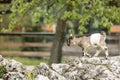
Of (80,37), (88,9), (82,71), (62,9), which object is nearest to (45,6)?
(62,9)

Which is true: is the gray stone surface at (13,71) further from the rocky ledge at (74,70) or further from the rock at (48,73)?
the rock at (48,73)

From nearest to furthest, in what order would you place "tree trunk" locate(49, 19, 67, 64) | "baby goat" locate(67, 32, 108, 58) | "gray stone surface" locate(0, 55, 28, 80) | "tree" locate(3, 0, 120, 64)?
"gray stone surface" locate(0, 55, 28, 80), "baby goat" locate(67, 32, 108, 58), "tree" locate(3, 0, 120, 64), "tree trunk" locate(49, 19, 67, 64)

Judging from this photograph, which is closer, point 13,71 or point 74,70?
point 13,71

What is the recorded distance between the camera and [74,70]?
9.73 meters

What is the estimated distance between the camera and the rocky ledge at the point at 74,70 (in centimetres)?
948

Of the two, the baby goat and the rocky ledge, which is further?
the baby goat

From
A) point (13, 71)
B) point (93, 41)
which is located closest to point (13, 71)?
point (13, 71)

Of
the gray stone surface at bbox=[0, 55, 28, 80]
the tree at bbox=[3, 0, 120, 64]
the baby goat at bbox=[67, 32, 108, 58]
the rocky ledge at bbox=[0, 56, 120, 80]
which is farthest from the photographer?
the tree at bbox=[3, 0, 120, 64]

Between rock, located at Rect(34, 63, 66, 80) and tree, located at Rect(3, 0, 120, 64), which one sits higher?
tree, located at Rect(3, 0, 120, 64)

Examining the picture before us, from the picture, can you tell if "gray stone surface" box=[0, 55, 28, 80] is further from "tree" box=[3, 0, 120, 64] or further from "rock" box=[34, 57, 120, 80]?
"tree" box=[3, 0, 120, 64]

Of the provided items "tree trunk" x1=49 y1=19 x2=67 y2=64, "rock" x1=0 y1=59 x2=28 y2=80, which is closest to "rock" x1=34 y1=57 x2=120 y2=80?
"rock" x1=0 y1=59 x2=28 y2=80

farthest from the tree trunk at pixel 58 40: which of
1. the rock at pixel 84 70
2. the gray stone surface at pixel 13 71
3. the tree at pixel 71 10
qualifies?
the gray stone surface at pixel 13 71

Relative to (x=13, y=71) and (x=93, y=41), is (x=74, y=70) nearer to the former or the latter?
(x=93, y=41)

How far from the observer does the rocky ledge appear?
9.48 metres
